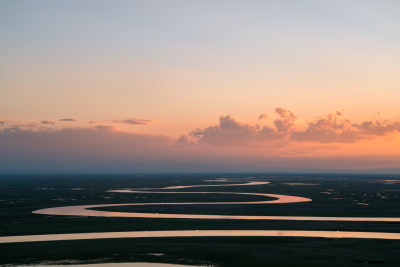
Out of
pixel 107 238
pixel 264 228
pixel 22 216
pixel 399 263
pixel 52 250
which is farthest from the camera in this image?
pixel 22 216

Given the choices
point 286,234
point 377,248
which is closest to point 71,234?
point 286,234

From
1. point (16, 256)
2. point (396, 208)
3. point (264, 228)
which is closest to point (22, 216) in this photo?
point (16, 256)

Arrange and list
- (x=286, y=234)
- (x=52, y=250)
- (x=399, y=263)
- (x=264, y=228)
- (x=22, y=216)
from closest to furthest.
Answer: (x=399, y=263) → (x=52, y=250) → (x=286, y=234) → (x=264, y=228) → (x=22, y=216)

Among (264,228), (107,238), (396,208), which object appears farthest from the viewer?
(396,208)

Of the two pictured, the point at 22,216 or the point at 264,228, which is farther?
the point at 22,216

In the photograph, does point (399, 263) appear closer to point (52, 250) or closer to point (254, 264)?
point (254, 264)

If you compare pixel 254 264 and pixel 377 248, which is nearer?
pixel 254 264

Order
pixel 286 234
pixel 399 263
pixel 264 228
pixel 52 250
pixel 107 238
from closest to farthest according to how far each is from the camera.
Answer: pixel 399 263
pixel 52 250
pixel 107 238
pixel 286 234
pixel 264 228

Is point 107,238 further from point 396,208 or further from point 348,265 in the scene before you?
→ point 396,208
